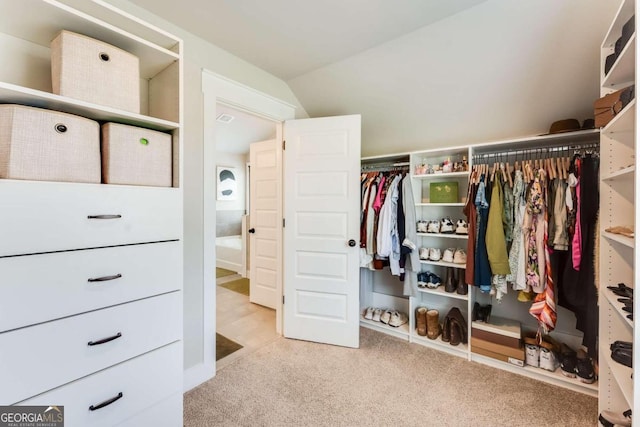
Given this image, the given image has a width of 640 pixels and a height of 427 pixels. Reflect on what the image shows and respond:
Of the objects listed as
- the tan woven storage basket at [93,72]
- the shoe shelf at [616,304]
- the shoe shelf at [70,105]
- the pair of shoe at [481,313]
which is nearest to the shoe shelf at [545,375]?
the pair of shoe at [481,313]

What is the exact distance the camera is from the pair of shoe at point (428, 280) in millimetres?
2376

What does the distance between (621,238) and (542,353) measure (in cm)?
125

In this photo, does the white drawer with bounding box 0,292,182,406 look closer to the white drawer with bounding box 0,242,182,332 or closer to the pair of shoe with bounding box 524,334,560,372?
the white drawer with bounding box 0,242,182,332

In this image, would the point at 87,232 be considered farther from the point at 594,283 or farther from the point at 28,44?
the point at 594,283

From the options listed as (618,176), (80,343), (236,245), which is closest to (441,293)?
(618,176)

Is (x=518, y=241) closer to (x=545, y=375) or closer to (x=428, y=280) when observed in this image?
(x=428, y=280)

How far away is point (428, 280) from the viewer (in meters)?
2.39

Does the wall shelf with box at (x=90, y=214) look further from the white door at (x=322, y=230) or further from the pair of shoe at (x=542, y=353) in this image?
the pair of shoe at (x=542, y=353)

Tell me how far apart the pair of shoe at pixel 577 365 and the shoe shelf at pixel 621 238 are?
1.06 m

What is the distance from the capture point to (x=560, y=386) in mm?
1812

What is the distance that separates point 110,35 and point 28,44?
390 mm

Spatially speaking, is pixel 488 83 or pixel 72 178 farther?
pixel 488 83

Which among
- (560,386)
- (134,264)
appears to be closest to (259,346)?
(134,264)

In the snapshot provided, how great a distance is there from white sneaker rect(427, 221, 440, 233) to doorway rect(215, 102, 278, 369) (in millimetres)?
1724
